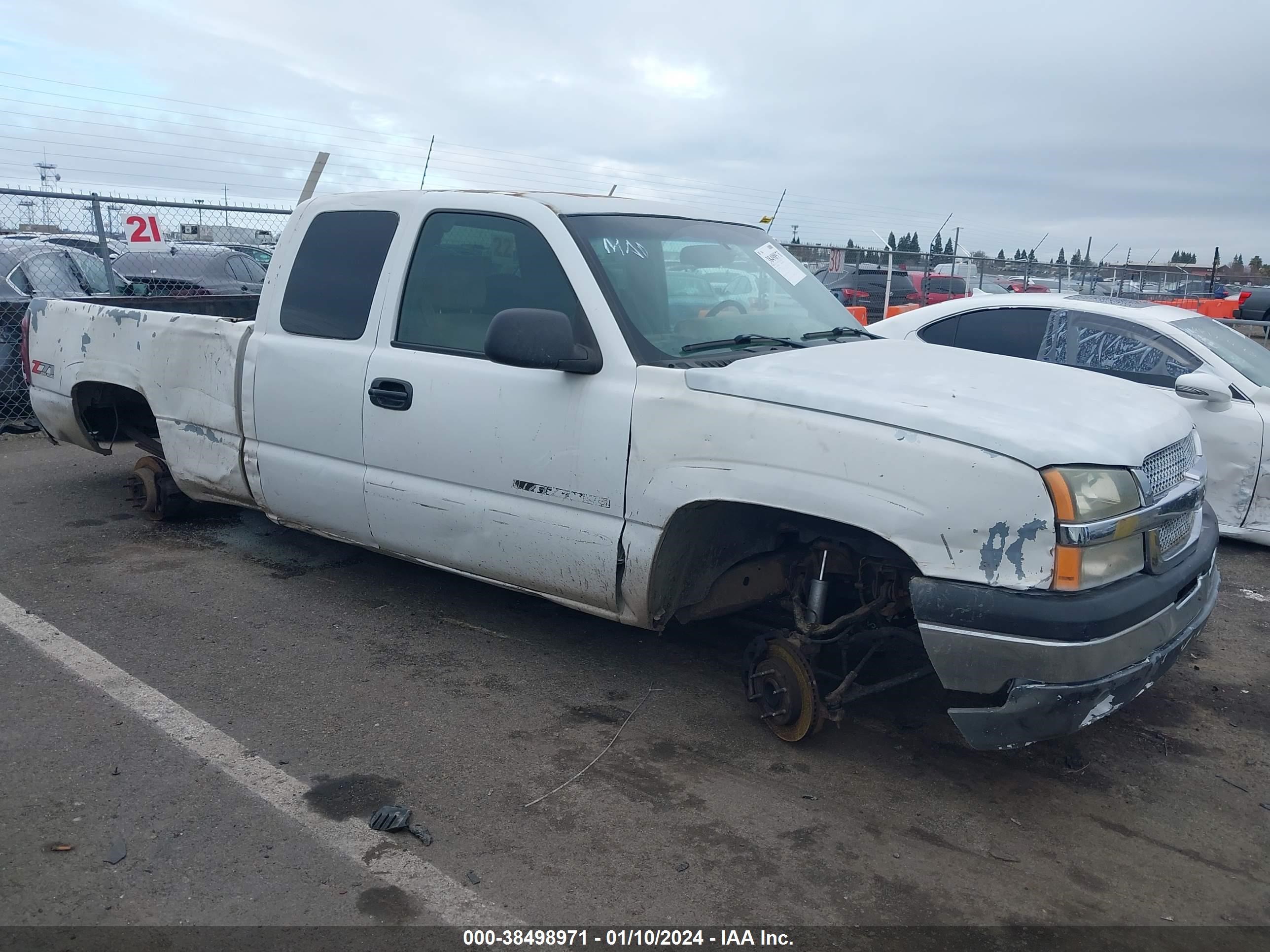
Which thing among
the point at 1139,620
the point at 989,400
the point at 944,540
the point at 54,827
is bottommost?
the point at 54,827

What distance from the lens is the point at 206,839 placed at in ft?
10.1

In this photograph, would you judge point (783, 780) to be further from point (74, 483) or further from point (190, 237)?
point (190, 237)

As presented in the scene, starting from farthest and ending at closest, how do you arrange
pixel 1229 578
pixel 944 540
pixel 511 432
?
pixel 1229 578 < pixel 511 432 < pixel 944 540

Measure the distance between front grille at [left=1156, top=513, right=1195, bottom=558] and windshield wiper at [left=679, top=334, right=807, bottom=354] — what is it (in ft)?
4.91

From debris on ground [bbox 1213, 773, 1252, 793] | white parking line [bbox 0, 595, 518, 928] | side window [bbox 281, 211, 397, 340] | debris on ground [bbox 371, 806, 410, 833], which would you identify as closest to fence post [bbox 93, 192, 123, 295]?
side window [bbox 281, 211, 397, 340]

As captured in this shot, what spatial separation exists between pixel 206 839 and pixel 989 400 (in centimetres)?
278

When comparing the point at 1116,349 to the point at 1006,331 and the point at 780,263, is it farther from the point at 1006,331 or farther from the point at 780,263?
the point at 780,263

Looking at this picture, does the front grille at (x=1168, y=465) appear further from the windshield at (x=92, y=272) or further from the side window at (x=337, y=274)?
the windshield at (x=92, y=272)

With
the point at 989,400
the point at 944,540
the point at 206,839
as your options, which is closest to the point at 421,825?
the point at 206,839

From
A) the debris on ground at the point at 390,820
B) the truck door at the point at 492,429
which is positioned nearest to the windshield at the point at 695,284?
the truck door at the point at 492,429

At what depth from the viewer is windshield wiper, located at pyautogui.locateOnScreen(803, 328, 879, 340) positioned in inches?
171

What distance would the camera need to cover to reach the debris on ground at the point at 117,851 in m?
2.96

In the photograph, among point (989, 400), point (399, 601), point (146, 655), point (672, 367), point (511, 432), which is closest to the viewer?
point (989, 400)

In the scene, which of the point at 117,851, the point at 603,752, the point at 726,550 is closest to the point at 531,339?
the point at 726,550
